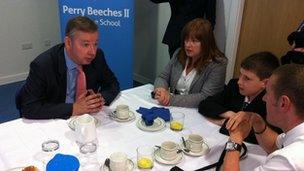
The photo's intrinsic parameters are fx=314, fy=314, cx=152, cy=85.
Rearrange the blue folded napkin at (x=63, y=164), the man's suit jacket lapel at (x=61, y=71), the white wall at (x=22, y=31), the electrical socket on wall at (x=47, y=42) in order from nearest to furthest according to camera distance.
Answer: the blue folded napkin at (x=63, y=164) < the man's suit jacket lapel at (x=61, y=71) < the white wall at (x=22, y=31) < the electrical socket on wall at (x=47, y=42)

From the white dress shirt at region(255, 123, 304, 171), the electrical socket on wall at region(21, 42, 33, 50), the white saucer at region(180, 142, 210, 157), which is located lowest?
the electrical socket on wall at region(21, 42, 33, 50)

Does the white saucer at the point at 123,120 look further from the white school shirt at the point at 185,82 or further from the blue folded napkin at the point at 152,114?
the white school shirt at the point at 185,82

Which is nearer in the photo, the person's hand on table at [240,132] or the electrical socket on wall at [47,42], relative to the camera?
the person's hand on table at [240,132]

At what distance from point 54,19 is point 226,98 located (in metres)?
2.94

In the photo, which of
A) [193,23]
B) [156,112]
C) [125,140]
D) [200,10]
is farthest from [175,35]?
[125,140]

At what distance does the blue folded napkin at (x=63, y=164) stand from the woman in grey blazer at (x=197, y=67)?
91 cm

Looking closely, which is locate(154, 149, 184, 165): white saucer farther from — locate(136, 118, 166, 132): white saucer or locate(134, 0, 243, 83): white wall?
locate(134, 0, 243, 83): white wall

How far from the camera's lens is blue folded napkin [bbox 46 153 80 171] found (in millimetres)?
1222

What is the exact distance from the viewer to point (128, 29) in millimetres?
3262

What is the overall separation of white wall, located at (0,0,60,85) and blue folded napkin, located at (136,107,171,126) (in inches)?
111

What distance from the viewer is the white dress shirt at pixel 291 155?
1.06 metres

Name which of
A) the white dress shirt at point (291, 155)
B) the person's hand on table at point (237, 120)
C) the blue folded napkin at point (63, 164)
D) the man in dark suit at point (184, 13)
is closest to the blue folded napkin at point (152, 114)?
the person's hand on table at point (237, 120)

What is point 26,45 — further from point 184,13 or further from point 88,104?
point 88,104

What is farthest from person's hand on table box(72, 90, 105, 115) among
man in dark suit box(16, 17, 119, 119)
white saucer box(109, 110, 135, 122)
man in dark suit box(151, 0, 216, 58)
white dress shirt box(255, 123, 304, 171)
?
man in dark suit box(151, 0, 216, 58)
